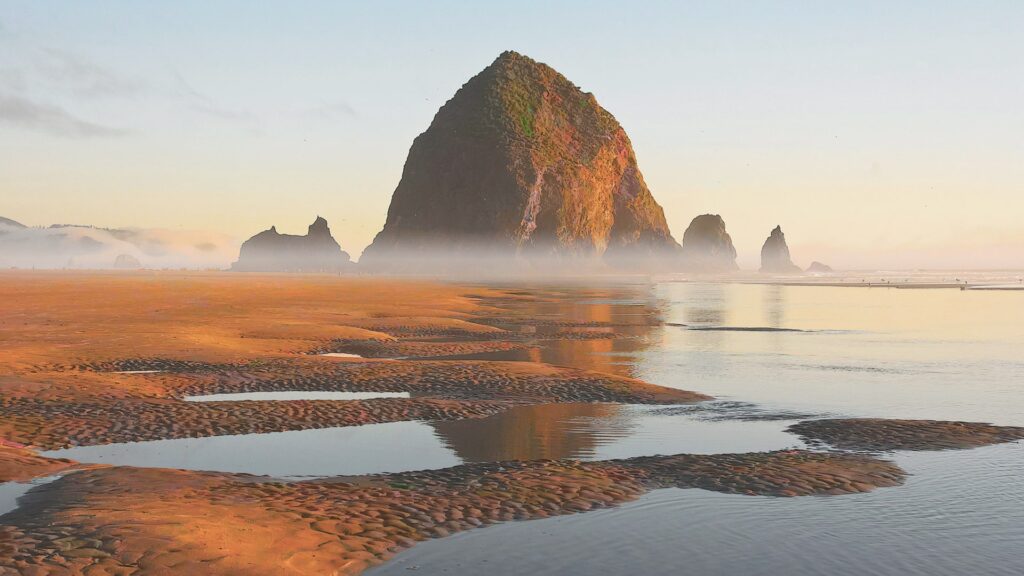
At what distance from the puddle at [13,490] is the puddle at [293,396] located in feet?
30.7

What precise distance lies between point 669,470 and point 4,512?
36.1 ft

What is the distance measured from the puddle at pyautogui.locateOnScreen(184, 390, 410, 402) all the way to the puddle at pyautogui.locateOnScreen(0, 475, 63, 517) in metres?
9.35

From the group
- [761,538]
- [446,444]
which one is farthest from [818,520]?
[446,444]

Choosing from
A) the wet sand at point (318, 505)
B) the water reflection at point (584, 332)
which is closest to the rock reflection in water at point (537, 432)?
the wet sand at point (318, 505)

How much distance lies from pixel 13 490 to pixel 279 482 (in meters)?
4.10

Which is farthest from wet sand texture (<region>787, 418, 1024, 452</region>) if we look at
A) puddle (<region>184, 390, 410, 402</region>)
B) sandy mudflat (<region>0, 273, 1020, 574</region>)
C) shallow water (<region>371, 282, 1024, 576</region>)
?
puddle (<region>184, 390, 410, 402</region>)

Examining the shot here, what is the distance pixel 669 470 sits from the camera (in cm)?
1574

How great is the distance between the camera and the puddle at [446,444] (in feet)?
53.5

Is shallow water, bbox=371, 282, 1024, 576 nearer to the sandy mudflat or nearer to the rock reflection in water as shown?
the sandy mudflat

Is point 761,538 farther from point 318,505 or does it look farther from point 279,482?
point 279,482

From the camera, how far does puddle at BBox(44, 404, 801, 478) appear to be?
1630cm

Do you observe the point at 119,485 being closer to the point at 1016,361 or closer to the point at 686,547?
the point at 686,547

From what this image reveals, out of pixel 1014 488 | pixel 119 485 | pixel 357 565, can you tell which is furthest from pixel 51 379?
pixel 1014 488

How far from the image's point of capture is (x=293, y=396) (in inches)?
962
